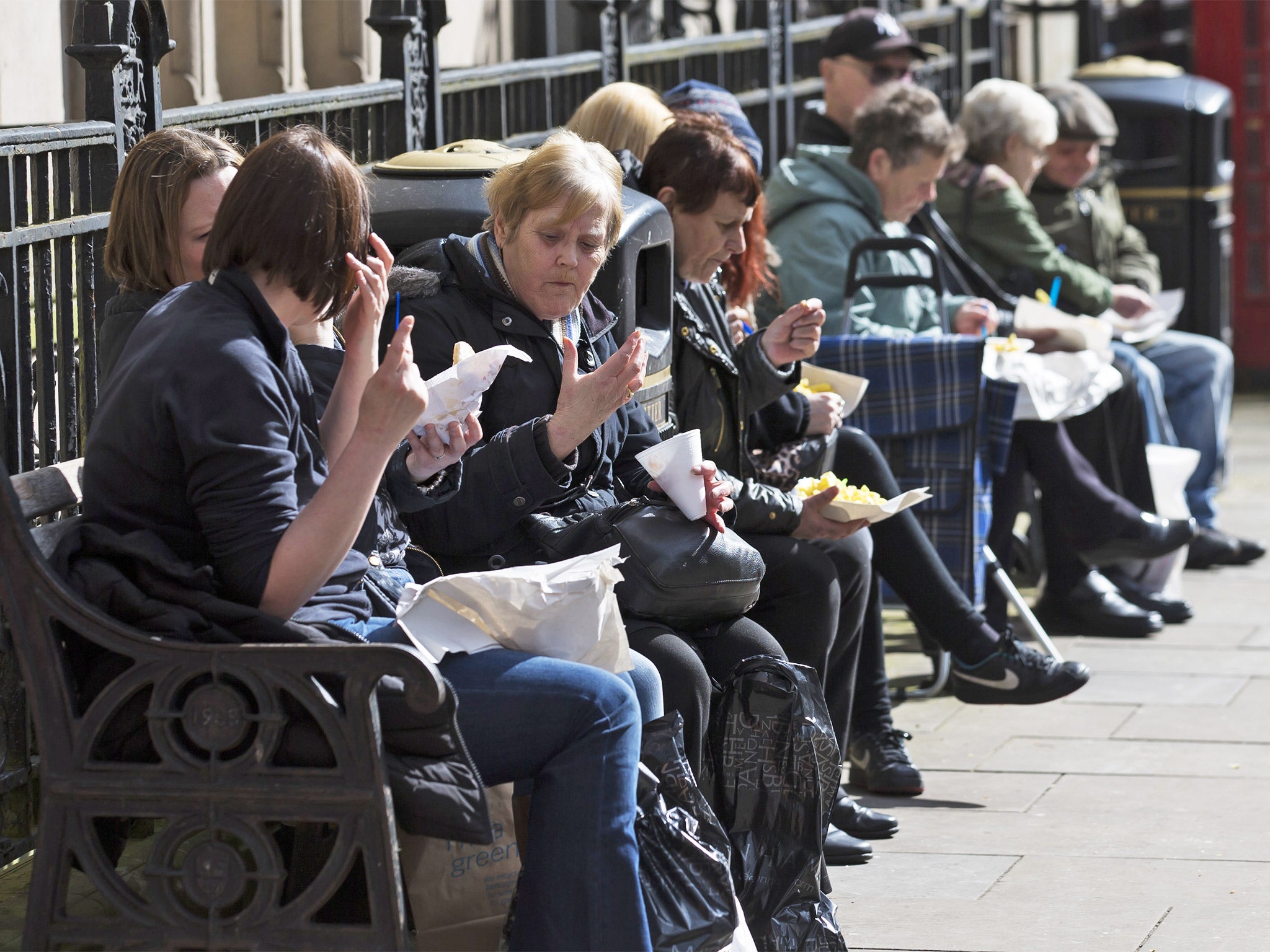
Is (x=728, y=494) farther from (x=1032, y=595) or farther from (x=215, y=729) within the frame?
(x=1032, y=595)

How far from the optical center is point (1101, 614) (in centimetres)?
597

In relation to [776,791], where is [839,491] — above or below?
above

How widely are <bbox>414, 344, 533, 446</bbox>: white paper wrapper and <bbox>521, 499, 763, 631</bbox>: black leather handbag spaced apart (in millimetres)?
357

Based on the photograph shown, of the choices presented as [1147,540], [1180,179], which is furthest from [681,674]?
[1180,179]

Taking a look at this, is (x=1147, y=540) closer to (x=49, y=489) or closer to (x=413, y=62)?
(x=413, y=62)

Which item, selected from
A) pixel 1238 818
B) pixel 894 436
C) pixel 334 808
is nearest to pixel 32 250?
pixel 334 808

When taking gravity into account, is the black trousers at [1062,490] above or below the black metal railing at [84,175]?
below

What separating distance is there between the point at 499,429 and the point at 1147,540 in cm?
309

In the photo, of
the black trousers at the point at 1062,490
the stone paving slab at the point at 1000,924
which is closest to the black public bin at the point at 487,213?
the stone paving slab at the point at 1000,924

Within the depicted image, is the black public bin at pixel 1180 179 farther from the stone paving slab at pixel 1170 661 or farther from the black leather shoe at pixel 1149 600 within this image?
the stone paving slab at pixel 1170 661

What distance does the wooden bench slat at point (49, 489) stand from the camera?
271 centimetres

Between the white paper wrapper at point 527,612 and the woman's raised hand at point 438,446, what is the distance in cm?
27

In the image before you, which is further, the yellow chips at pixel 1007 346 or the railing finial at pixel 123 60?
the yellow chips at pixel 1007 346

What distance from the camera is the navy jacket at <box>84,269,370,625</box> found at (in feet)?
8.04
